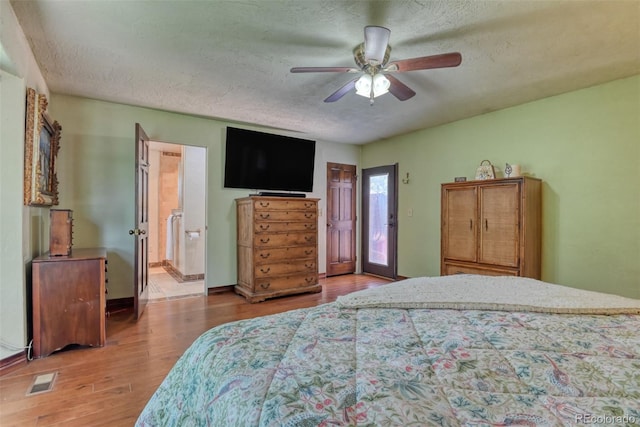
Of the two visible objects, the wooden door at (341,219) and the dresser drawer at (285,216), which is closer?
the dresser drawer at (285,216)

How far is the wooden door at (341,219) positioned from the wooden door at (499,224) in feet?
8.30

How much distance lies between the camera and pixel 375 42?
6.23ft

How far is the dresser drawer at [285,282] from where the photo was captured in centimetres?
394

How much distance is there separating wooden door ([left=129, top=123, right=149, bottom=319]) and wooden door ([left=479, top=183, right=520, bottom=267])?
3.68m

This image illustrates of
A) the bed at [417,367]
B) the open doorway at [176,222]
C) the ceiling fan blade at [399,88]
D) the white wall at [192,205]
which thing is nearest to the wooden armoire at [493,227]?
the ceiling fan blade at [399,88]

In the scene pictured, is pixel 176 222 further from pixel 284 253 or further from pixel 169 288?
pixel 284 253

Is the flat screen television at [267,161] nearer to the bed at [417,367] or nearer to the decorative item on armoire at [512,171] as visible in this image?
the decorative item on armoire at [512,171]

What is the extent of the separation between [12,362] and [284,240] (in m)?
2.68

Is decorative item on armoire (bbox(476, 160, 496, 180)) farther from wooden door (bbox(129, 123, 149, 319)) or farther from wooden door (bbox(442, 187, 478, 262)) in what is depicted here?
wooden door (bbox(129, 123, 149, 319))

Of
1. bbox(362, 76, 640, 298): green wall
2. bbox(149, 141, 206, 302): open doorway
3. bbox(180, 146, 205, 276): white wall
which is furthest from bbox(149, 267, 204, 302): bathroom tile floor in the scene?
bbox(362, 76, 640, 298): green wall

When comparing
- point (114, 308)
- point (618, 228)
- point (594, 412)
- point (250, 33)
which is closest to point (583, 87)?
point (618, 228)

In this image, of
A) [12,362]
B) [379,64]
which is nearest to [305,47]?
[379,64]

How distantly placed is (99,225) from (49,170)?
2.76 ft

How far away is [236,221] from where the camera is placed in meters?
4.43
